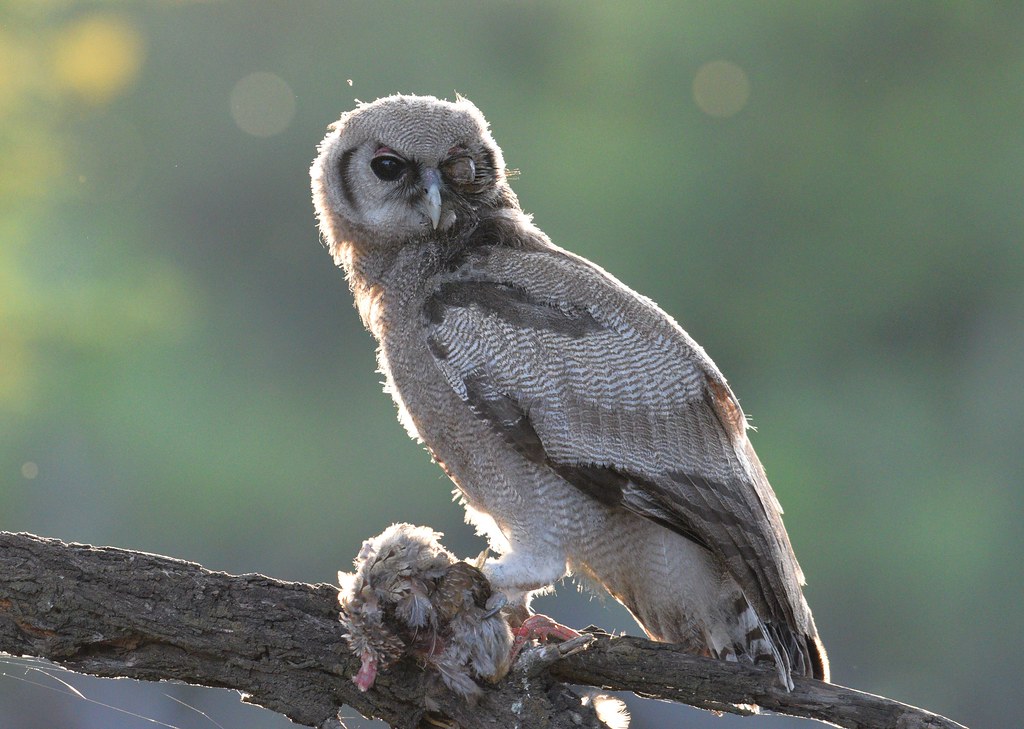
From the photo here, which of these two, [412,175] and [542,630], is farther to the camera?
[412,175]

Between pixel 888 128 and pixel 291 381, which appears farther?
pixel 888 128

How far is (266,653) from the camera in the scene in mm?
2348

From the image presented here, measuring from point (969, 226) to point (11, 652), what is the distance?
9148 millimetres

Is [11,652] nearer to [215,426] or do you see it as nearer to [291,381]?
[215,426]

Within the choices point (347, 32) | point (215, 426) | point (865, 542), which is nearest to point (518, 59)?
point (347, 32)

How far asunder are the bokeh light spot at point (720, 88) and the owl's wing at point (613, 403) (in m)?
A: 7.46

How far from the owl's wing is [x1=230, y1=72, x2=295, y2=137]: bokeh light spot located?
6.00m

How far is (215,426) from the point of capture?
26.2 feet

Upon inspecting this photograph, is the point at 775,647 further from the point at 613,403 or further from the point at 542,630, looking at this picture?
the point at 613,403

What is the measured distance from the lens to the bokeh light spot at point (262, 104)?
326 inches

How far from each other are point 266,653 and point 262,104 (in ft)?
22.0

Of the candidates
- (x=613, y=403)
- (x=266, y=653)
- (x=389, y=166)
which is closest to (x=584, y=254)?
(x=389, y=166)

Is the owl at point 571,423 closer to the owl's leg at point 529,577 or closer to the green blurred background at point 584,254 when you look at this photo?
the owl's leg at point 529,577

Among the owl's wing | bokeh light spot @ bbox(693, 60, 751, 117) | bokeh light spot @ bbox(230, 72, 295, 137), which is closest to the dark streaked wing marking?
the owl's wing
